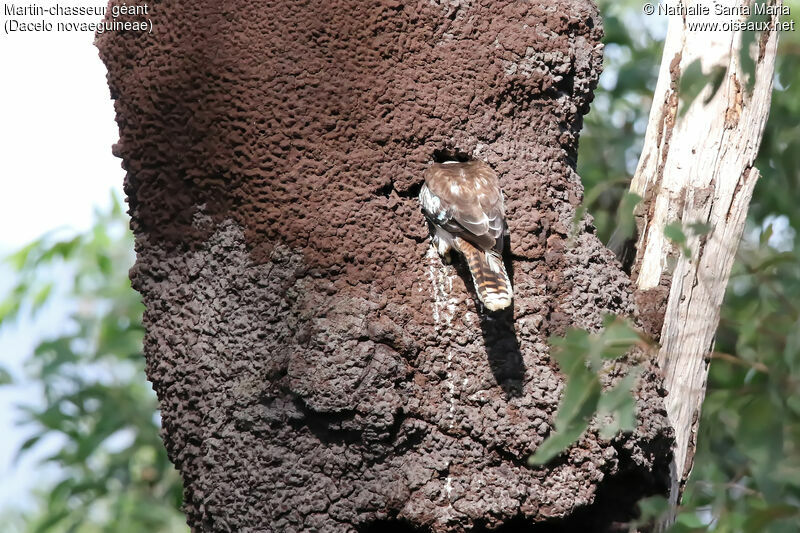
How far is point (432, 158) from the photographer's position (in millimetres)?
3504

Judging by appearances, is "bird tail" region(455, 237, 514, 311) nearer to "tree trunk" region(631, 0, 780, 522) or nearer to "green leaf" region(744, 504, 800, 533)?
"tree trunk" region(631, 0, 780, 522)

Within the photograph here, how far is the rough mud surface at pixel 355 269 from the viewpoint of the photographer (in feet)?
10.5

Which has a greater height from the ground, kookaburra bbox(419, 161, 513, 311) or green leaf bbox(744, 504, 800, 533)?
kookaburra bbox(419, 161, 513, 311)

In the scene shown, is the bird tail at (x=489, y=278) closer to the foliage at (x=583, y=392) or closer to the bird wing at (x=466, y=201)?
the bird wing at (x=466, y=201)

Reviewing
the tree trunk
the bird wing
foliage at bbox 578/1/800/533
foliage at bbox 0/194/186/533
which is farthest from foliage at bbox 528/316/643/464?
foliage at bbox 0/194/186/533

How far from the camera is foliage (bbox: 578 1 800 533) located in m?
2.54

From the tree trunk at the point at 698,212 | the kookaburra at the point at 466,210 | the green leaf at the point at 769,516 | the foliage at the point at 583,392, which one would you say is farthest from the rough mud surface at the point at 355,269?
the green leaf at the point at 769,516

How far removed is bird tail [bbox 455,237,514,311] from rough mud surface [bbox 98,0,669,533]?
0.14m

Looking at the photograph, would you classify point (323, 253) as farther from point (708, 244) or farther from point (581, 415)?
point (708, 244)

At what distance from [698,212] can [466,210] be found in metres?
1.18

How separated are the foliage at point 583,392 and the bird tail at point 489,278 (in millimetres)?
500

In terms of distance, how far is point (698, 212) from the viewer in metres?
3.83

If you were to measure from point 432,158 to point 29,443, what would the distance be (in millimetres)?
3695

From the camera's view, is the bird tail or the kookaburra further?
the kookaburra
